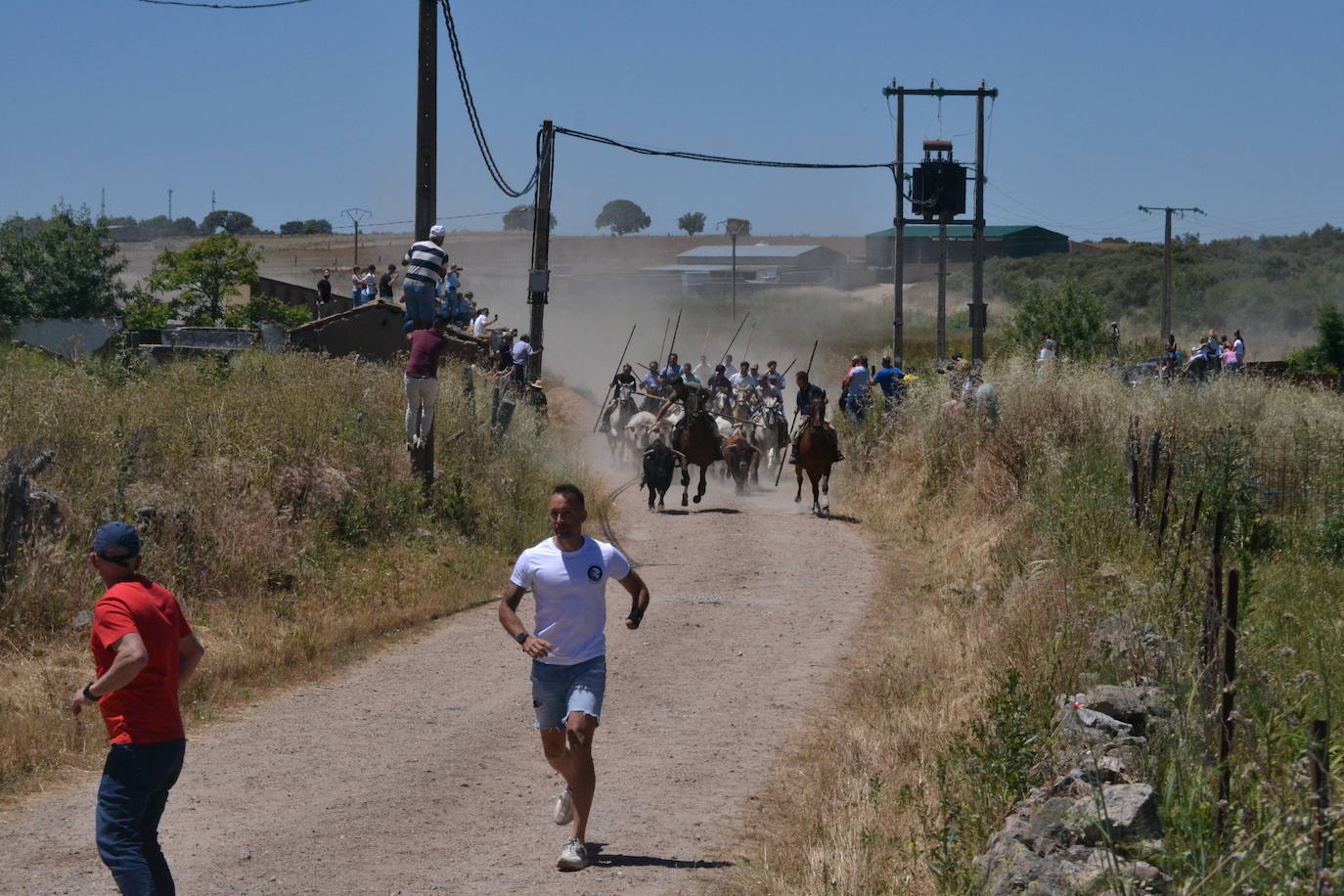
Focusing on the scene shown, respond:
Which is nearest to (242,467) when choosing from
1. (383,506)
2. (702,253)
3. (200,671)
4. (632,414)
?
(383,506)

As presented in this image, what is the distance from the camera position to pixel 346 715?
10.6m

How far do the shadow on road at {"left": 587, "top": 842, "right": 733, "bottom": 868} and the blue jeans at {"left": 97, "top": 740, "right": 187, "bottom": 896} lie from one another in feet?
7.30

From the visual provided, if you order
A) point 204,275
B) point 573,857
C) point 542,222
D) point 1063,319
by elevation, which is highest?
point 542,222

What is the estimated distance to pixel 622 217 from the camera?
176 m

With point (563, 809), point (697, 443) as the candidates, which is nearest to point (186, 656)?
point (563, 809)

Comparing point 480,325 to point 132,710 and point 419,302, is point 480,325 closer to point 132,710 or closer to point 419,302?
point 419,302

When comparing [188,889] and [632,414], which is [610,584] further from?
[632,414]

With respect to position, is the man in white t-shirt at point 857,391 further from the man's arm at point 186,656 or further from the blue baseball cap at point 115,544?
the blue baseball cap at point 115,544

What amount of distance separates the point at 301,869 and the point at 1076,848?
148 inches

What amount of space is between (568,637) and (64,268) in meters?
41.2

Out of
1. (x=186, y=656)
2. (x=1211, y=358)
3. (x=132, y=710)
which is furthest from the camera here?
(x=1211, y=358)

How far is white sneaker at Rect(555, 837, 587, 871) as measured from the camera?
7242 mm

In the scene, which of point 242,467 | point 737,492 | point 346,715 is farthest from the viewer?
point 737,492

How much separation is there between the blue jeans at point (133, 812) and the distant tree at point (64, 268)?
3939 centimetres
